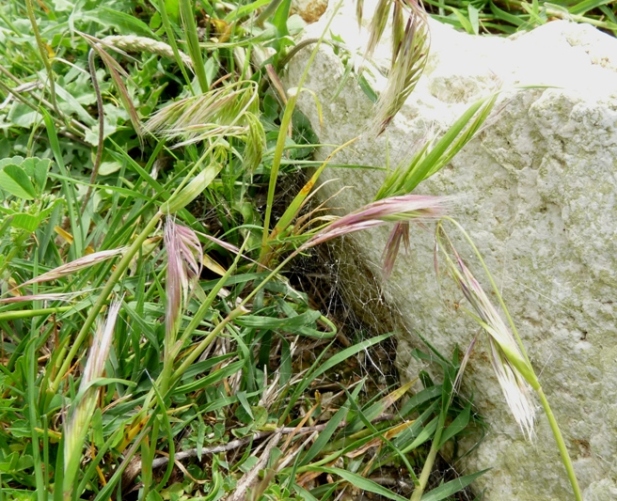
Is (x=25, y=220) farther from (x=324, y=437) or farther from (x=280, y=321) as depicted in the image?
(x=324, y=437)

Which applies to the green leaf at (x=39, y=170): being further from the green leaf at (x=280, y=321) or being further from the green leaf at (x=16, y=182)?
the green leaf at (x=280, y=321)

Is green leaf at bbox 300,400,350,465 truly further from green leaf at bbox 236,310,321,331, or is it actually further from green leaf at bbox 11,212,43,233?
green leaf at bbox 11,212,43,233

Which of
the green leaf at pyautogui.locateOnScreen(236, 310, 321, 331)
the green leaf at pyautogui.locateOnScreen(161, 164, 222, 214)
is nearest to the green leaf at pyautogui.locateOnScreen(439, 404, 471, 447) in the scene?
the green leaf at pyautogui.locateOnScreen(236, 310, 321, 331)

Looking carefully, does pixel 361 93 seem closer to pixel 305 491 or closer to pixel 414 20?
pixel 414 20

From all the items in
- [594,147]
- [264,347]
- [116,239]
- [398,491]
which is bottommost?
[398,491]

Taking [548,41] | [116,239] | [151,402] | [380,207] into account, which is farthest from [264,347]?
[548,41]

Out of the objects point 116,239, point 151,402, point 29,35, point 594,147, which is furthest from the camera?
point 29,35

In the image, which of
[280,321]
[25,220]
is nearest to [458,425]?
[280,321]
